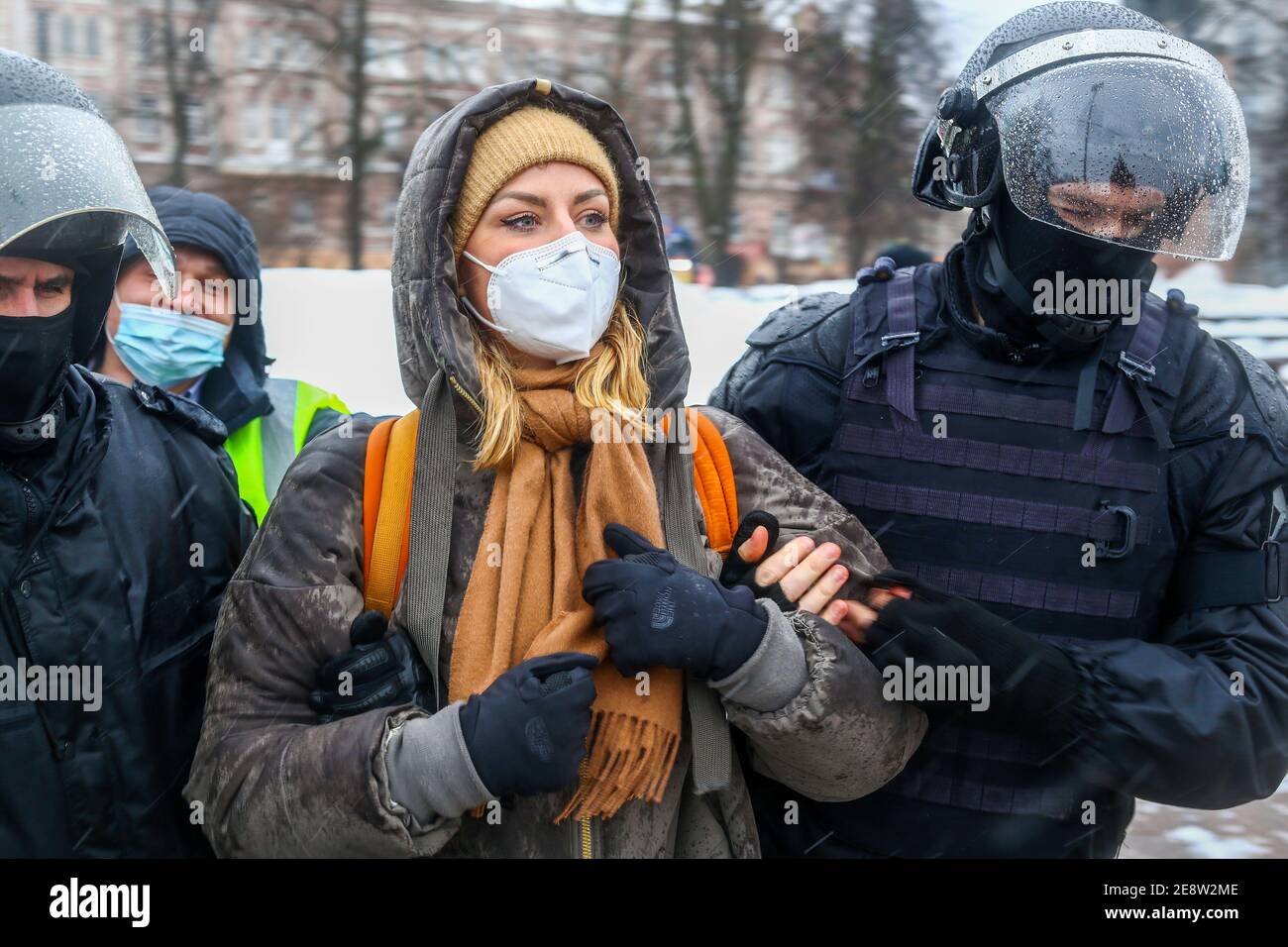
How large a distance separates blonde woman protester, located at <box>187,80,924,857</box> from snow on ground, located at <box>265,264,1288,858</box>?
3080 millimetres

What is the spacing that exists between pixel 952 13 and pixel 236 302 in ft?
22.2

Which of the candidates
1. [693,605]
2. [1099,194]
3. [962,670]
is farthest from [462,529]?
[1099,194]

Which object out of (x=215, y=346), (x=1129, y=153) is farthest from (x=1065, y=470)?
(x=215, y=346)

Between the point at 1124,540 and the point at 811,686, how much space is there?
75 centimetres

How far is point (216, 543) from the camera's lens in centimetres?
257

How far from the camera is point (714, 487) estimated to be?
2.47 meters

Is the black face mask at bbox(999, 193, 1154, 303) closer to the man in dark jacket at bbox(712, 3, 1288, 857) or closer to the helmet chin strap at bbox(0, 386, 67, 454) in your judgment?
the man in dark jacket at bbox(712, 3, 1288, 857)

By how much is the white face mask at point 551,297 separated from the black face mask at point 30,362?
729 millimetres

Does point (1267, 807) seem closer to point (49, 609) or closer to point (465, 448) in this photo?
point (465, 448)

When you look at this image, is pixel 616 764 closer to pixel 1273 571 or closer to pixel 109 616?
pixel 109 616

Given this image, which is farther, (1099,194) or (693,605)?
(1099,194)

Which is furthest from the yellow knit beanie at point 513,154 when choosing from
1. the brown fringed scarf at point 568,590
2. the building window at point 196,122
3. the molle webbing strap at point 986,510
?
the building window at point 196,122

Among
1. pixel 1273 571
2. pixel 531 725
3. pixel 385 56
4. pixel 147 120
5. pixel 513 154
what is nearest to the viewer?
pixel 531 725

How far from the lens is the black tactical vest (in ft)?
8.50
